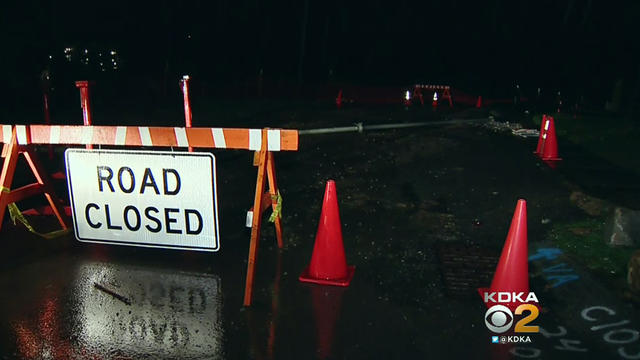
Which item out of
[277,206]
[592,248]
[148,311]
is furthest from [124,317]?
[592,248]

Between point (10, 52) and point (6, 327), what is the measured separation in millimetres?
19108

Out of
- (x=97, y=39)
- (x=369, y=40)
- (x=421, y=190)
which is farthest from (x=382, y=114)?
(x=369, y=40)

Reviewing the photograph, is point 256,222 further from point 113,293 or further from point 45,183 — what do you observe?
point 45,183

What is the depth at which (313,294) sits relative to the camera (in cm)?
481

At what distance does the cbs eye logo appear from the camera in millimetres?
4160

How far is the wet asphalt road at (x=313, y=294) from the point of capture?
3.91 meters

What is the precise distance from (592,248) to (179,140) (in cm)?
467

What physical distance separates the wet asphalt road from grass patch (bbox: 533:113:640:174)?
2.75 metres

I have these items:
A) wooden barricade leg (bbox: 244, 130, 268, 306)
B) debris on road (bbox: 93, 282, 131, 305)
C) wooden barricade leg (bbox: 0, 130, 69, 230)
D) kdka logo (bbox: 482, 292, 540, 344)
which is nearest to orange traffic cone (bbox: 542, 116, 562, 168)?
kdka logo (bbox: 482, 292, 540, 344)

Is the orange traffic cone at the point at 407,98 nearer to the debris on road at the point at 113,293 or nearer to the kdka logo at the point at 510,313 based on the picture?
the kdka logo at the point at 510,313

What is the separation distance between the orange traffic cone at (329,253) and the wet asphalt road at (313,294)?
0.50 ft

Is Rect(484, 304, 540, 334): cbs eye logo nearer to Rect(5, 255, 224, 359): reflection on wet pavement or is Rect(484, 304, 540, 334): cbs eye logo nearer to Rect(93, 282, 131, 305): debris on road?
Rect(5, 255, 224, 359): reflection on wet pavement

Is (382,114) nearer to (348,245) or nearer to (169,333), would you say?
(348,245)

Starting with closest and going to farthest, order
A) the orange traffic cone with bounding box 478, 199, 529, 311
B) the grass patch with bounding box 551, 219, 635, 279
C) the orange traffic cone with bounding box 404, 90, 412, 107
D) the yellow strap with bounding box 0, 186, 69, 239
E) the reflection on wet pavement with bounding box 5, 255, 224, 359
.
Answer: the reflection on wet pavement with bounding box 5, 255, 224, 359 → the orange traffic cone with bounding box 478, 199, 529, 311 → the grass patch with bounding box 551, 219, 635, 279 → the yellow strap with bounding box 0, 186, 69, 239 → the orange traffic cone with bounding box 404, 90, 412, 107
